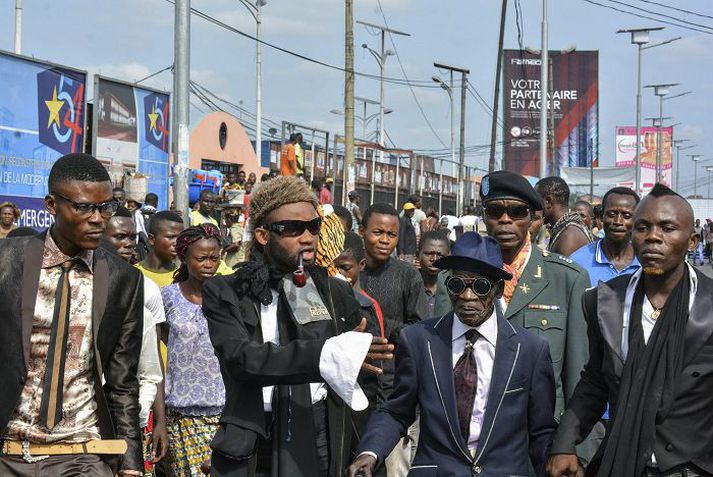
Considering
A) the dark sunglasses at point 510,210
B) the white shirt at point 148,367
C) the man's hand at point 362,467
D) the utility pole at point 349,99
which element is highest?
the utility pole at point 349,99

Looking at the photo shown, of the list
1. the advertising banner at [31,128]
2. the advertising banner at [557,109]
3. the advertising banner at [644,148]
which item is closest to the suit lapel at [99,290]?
the advertising banner at [31,128]

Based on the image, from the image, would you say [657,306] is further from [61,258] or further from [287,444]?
[61,258]

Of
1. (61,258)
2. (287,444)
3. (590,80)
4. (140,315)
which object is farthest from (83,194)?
(590,80)

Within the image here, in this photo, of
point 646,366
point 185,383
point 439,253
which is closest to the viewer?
point 646,366

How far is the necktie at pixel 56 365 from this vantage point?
4.45 m

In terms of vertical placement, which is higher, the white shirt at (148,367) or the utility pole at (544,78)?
the utility pole at (544,78)

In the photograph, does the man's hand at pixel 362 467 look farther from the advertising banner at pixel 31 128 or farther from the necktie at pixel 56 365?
the advertising banner at pixel 31 128

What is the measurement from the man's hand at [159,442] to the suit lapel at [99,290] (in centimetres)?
163

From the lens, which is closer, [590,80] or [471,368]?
[471,368]

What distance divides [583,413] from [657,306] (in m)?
0.50

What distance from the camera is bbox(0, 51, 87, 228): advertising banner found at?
1407 centimetres

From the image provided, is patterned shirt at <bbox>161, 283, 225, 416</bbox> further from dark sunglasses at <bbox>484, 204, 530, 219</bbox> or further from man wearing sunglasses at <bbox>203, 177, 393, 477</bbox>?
man wearing sunglasses at <bbox>203, 177, 393, 477</bbox>

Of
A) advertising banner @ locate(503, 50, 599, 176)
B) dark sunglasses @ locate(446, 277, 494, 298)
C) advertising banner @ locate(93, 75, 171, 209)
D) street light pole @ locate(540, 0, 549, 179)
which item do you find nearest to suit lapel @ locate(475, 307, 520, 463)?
dark sunglasses @ locate(446, 277, 494, 298)

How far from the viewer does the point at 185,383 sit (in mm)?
6664
